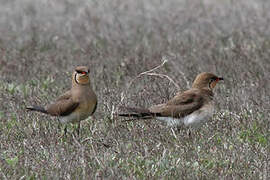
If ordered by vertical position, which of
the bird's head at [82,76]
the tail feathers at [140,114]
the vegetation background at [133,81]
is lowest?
the vegetation background at [133,81]

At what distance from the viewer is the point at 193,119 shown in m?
6.86

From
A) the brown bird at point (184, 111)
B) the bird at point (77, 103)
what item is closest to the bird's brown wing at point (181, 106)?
the brown bird at point (184, 111)

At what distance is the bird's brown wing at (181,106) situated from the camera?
22.7 feet

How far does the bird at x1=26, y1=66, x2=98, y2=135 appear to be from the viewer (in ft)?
23.0

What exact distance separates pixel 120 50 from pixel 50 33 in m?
2.25

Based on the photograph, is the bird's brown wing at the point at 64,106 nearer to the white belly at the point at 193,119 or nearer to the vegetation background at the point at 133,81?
the vegetation background at the point at 133,81

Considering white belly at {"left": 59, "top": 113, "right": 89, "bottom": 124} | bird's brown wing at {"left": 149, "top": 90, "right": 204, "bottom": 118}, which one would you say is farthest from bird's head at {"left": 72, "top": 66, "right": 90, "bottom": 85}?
bird's brown wing at {"left": 149, "top": 90, "right": 204, "bottom": 118}

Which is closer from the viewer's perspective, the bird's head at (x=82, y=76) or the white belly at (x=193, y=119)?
the white belly at (x=193, y=119)

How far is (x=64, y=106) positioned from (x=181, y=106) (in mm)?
1218

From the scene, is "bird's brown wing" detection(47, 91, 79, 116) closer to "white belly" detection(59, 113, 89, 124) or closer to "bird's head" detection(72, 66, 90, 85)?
"white belly" detection(59, 113, 89, 124)

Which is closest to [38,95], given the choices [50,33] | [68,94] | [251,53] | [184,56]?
[68,94]

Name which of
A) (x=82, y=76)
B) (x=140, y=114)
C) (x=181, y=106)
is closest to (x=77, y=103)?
(x=82, y=76)

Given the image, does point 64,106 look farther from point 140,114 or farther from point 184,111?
point 184,111

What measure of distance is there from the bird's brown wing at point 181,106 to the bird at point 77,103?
672mm
